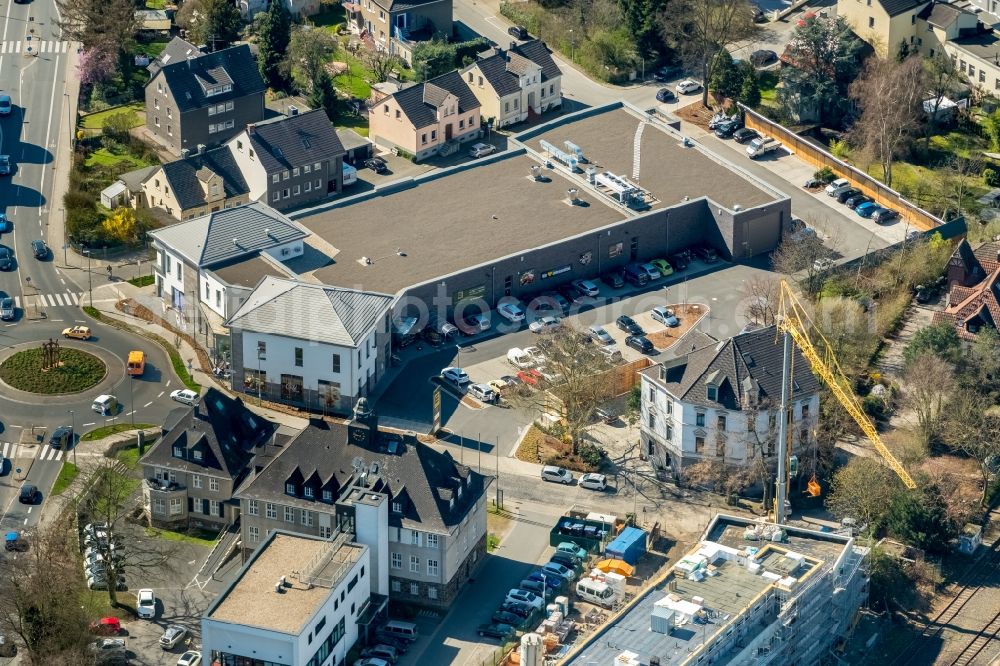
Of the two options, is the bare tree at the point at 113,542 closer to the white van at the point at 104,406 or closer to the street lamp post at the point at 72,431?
the street lamp post at the point at 72,431

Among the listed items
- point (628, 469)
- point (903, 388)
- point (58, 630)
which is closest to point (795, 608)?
point (628, 469)

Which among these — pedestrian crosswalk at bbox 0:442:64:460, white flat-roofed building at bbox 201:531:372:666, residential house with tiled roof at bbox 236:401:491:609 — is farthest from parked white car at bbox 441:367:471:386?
pedestrian crosswalk at bbox 0:442:64:460

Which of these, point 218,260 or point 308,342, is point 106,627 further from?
point 218,260

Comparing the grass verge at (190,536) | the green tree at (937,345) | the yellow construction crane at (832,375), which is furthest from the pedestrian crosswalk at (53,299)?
the green tree at (937,345)

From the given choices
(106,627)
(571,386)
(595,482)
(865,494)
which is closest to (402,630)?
(106,627)

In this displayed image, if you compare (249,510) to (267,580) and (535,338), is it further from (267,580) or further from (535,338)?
(535,338)
